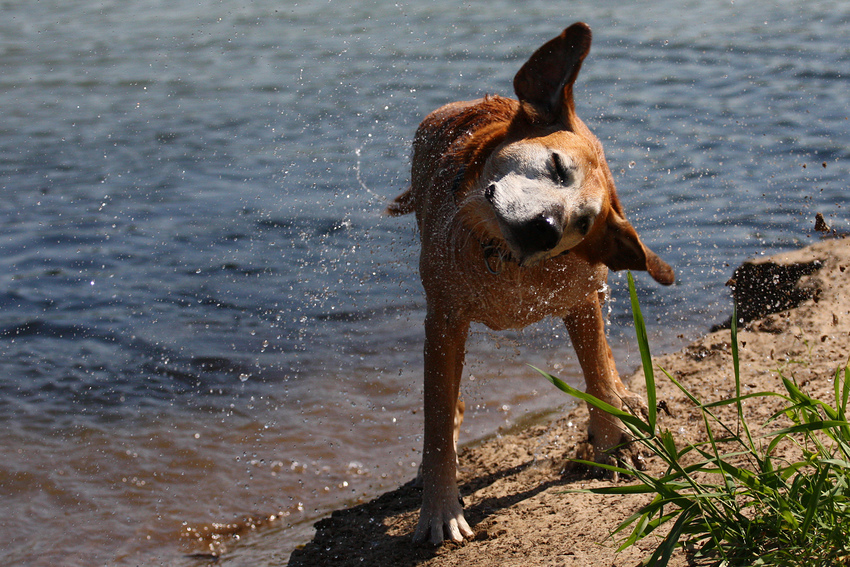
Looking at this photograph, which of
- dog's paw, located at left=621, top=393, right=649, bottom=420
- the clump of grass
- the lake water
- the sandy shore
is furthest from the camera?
the lake water

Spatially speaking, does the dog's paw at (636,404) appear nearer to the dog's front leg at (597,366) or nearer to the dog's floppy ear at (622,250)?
the dog's front leg at (597,366)

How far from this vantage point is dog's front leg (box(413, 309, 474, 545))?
11.7 ft

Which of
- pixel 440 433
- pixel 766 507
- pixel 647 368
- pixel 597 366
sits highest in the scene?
pixel 647 368

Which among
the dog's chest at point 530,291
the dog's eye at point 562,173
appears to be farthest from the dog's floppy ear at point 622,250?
the dog's eye at point 562,173

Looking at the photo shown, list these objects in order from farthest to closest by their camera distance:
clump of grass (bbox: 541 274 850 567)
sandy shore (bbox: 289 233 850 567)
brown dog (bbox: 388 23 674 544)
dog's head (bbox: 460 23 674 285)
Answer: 1. sandy shore (bbox: 289 233 850 567)
2. brown dog (bbox: 388 23 674 544)
3. dog's head (bbox: 460 23 674 285)
4. clump of grass (bbox: 541 274 850 567)

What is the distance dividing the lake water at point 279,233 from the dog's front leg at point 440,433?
0.80 m

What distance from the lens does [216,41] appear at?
13414mm

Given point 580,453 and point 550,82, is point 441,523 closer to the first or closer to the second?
point 580,453

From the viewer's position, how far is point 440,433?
3648 millimetres

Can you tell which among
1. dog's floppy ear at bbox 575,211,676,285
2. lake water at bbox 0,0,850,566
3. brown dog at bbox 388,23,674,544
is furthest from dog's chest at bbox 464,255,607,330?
lake water at bbox 0,0,850,566

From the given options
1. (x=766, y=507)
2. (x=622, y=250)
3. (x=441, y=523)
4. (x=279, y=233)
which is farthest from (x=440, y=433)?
(x=279, y=233)

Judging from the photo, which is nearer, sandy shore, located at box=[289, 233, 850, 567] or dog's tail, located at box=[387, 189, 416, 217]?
sandy shore, located at box=[289, 233, 850, 567]

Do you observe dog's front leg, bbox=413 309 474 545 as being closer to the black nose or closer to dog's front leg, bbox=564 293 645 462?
dog's front leg, bbox=564 293 645 462

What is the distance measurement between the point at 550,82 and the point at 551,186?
59 centimetres
